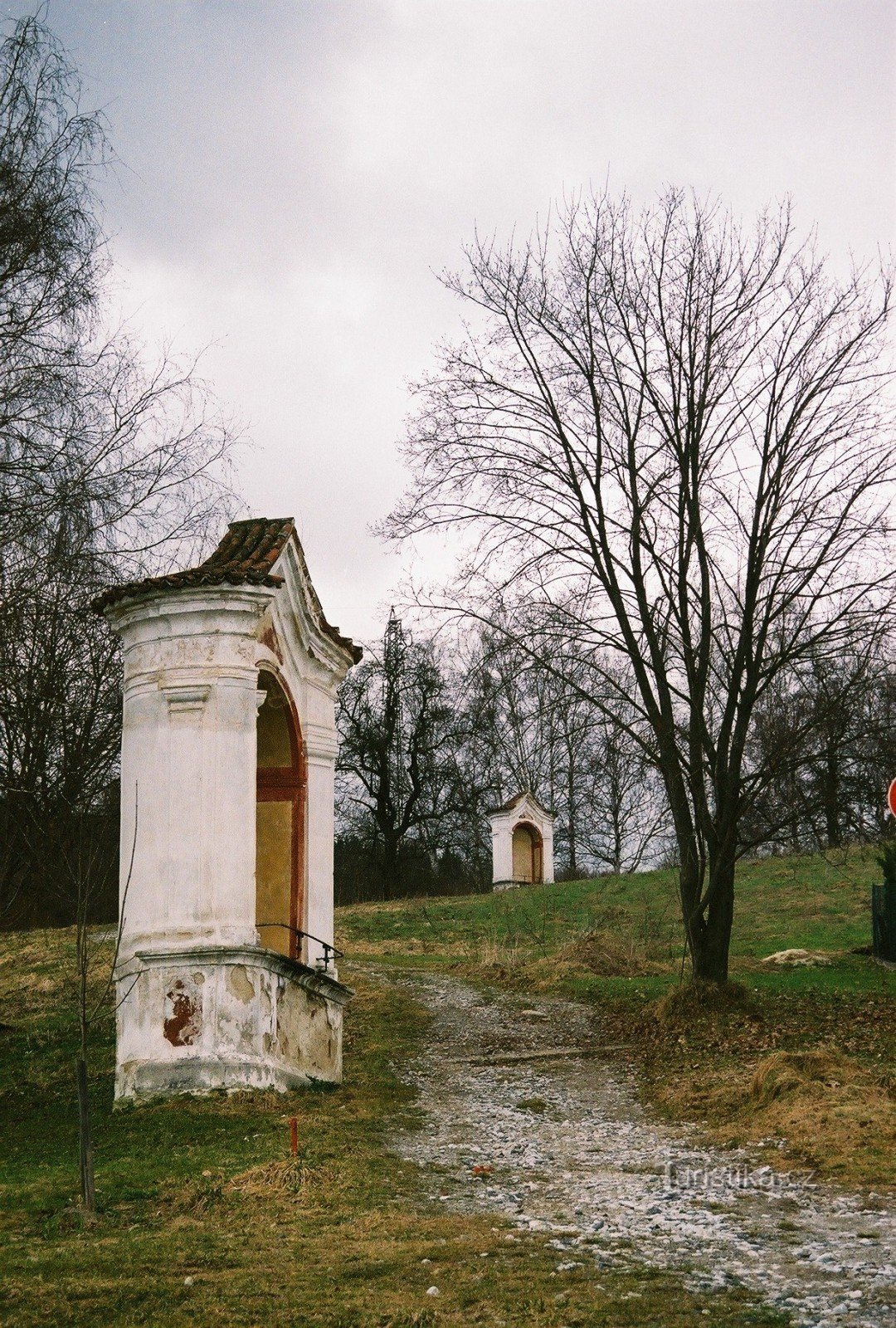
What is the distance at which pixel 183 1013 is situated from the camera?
40.2 ft

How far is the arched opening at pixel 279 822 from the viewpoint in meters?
14.8

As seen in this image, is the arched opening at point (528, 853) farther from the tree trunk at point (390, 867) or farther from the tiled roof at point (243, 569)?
the tiled roof at point (243, 569)

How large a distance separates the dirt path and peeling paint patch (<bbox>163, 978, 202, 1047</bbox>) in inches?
92.9

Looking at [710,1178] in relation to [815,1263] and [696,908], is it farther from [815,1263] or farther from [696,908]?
[696,908]

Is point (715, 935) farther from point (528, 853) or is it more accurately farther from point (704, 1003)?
point (528, 853)

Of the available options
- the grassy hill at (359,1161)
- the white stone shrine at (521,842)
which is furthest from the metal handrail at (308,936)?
the white stone shrine at (521,842)

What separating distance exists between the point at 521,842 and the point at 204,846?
30538 millimetres

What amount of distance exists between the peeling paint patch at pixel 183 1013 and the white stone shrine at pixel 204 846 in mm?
11

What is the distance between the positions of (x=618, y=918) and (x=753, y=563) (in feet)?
46.4

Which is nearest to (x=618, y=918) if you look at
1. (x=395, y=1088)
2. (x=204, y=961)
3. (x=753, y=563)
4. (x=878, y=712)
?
(x=878, y=712)

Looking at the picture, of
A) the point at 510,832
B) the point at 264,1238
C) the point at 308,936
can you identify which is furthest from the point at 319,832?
the point at 510,832

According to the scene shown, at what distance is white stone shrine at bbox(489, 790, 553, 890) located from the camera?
41.8m

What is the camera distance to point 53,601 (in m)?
11.3

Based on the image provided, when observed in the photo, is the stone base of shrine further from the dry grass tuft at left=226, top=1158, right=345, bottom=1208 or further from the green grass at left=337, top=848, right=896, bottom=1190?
the green grass at left=337, top=848, right=896, bottom=1190
